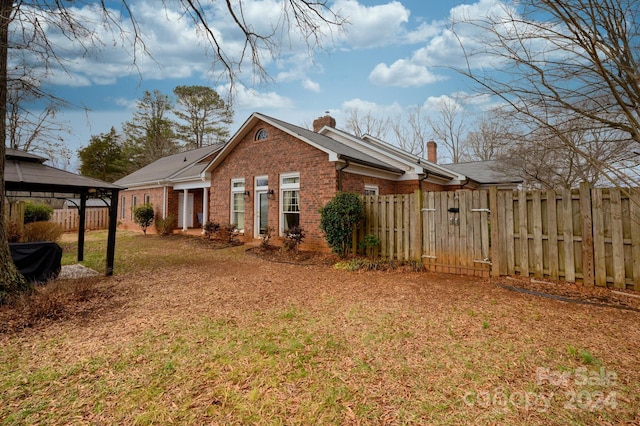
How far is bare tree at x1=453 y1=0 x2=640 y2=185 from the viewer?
2.88 m

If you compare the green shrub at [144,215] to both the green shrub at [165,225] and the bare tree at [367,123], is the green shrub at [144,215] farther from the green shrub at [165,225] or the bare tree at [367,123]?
the bare tree at [367,123]

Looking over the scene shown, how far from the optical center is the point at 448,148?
26.1m

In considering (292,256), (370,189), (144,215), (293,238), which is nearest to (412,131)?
(370,189)

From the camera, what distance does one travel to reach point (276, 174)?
10.7 metres

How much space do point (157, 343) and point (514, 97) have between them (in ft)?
17.3

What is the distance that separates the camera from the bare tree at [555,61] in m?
2.88

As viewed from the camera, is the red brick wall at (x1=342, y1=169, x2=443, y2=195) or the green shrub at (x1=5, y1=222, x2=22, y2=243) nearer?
the green shrub at (x1=5, y1=222, x2=22, y2=243)

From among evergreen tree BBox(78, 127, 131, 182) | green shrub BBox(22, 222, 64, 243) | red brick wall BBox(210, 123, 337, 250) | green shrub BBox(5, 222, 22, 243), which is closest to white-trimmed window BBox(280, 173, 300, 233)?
red brick wall BBox(210, 123, 337, 250)

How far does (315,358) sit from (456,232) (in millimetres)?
4966

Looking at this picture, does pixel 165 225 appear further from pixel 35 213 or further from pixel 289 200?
pixel 289 200

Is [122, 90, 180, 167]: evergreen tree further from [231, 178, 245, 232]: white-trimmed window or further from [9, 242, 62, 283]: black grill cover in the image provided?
[9, 242, 62, 283]: black grill cover

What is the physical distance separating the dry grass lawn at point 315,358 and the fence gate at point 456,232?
1370 mm

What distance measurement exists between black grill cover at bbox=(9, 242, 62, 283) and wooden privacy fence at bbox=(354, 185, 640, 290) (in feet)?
24.2

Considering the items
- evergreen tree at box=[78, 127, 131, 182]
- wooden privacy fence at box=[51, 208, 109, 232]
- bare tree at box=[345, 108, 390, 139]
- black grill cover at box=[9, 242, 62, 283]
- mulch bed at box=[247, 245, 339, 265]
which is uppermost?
bare tree at box=[345, 108, 390, 139]
